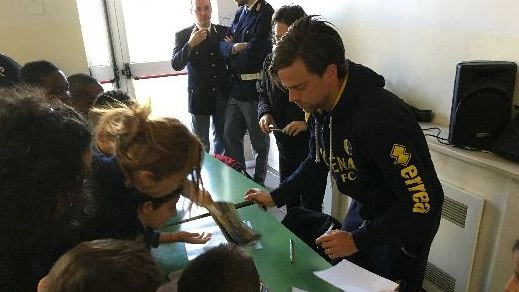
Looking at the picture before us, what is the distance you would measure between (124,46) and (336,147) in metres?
2.68

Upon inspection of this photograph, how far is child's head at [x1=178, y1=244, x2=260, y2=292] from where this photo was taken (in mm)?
846

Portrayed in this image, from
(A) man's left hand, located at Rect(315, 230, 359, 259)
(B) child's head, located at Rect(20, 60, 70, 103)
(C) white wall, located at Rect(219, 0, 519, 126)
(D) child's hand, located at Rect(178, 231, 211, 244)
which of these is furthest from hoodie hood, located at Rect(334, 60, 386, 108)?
(B) child's head, located at Rect(20, 60, 70, 103)

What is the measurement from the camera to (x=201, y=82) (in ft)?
10.7

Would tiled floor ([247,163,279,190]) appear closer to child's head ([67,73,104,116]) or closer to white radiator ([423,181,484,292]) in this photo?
white radiator ([423,181,484,292])

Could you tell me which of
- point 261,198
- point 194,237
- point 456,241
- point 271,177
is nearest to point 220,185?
point 261,198

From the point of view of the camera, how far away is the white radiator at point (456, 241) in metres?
1.96

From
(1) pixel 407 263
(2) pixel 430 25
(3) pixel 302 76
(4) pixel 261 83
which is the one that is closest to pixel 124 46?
(4) pixel 261 83

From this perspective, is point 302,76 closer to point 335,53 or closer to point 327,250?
point 335,53

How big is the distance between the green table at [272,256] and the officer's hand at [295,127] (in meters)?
0.78

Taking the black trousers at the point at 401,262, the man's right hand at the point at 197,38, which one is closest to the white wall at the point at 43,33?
the man's right hand at the point at 197,38

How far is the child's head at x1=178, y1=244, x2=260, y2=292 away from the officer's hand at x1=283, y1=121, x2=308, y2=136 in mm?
1691

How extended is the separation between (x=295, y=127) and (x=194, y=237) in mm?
1207

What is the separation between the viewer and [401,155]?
50.2 inches

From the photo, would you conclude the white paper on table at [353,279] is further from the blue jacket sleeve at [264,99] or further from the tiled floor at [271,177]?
the tiled floor at [271,177]
